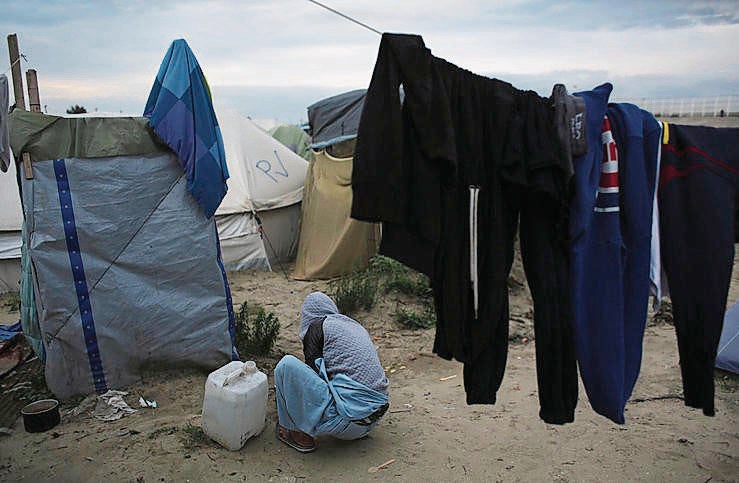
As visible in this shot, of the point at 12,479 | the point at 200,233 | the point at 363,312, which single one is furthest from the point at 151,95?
the point at 363,312

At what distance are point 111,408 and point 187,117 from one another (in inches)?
84.3

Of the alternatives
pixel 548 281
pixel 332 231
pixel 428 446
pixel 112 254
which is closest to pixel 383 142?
pixel 548 281

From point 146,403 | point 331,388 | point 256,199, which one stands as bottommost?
point 146,403

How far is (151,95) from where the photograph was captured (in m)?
4.64

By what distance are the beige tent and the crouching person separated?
4511 mm

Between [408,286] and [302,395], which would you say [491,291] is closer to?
[302,395]

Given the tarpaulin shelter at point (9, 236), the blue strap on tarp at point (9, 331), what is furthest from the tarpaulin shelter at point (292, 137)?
the blue strap on tarp at point (9, 331)

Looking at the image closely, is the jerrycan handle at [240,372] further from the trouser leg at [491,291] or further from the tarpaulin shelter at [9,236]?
the tarpaulin shelter at [9,236]

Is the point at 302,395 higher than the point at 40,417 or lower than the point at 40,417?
higher

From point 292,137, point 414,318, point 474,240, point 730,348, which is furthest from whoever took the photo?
point 292,137

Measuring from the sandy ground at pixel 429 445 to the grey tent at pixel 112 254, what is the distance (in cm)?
34

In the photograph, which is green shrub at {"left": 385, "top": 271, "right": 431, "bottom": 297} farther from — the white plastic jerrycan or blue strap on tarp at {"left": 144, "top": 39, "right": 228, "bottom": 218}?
the white plastic jerrycan

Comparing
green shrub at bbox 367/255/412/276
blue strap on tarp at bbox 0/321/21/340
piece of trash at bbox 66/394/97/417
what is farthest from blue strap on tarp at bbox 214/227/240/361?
green shrub at bbox 367/255/412/276

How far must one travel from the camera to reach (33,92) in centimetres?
465
